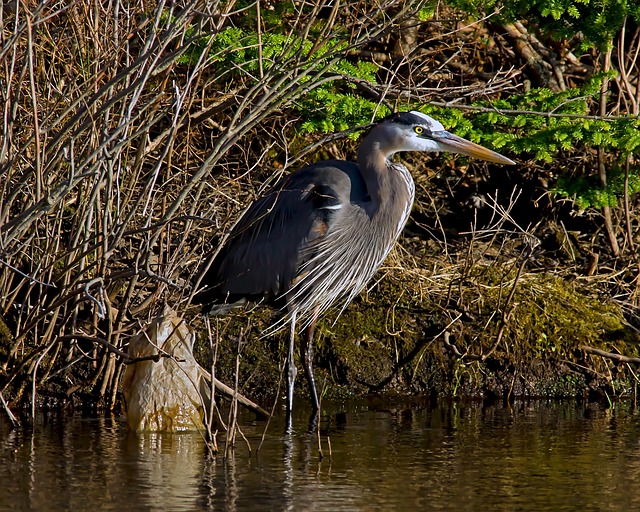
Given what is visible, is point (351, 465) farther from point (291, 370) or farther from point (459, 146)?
point (459, 146)

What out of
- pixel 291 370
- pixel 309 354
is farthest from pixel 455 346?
pixel 291 370

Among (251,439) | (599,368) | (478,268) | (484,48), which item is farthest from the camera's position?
(484,48)

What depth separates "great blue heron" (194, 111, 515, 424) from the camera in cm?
621

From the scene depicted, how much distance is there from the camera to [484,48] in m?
8.29

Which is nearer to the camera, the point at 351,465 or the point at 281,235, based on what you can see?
the point at 351,465

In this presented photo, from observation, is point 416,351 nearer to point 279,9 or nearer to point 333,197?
point 333,197

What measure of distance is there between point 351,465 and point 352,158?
3.90m

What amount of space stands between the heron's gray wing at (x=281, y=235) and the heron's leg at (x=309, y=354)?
0.94ft

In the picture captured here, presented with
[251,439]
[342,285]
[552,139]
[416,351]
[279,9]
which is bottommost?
[251,439]

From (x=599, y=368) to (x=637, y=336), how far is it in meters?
0.38

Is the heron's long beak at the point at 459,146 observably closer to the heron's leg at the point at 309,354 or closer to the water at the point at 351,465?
the heron's leg at the point at 309,354

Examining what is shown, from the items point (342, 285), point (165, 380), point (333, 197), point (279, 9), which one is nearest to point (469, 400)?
point (342, 285)

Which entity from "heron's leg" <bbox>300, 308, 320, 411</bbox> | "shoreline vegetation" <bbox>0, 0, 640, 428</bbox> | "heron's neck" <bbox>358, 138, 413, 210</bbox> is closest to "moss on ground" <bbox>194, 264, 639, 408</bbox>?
"shoreline vegetation" <bbox>0, 0, 640, 428</bbox>

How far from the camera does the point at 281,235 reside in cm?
636
